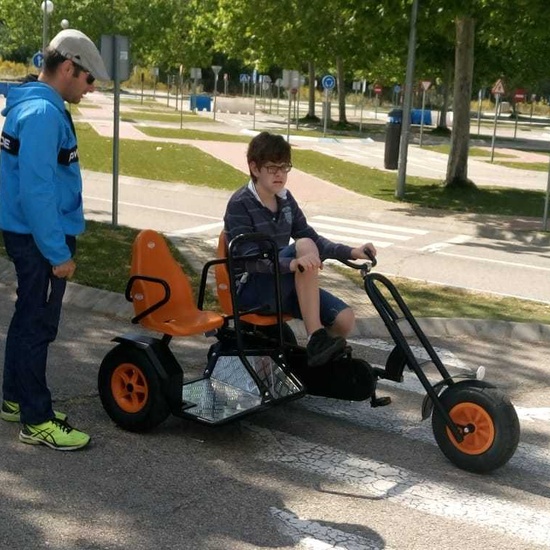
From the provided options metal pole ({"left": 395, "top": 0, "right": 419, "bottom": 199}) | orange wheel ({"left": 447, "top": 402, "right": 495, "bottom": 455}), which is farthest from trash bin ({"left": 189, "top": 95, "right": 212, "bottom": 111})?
orange wheel ({"left": 447, "top": 402, "right": 495, "bottom": 455})

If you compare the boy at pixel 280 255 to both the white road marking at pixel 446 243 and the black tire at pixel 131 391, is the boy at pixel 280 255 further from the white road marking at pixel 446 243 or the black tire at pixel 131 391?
the white road marking at pixel 446 243

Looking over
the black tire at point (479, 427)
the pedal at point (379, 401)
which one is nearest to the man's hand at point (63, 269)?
the pedal at point (379, 401)

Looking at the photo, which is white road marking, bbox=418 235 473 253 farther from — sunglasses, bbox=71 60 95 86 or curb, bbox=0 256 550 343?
sunglasses, bbox=71 60 95 86

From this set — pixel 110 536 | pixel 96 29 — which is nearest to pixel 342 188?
pixel 110 536

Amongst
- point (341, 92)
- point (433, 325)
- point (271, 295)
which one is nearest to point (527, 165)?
point (341, 92)

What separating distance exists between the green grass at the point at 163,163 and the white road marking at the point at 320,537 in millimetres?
15293

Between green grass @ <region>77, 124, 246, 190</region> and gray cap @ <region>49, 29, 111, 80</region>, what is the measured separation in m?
14.4

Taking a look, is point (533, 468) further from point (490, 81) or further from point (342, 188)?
point (490, 81)

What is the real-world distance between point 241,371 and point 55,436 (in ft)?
3.13

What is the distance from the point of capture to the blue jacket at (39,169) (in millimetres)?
4766

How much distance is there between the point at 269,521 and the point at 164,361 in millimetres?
1265

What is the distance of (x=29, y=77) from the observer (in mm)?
5137

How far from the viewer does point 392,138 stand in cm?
2473

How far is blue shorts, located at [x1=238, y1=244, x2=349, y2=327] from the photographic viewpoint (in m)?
5.45
